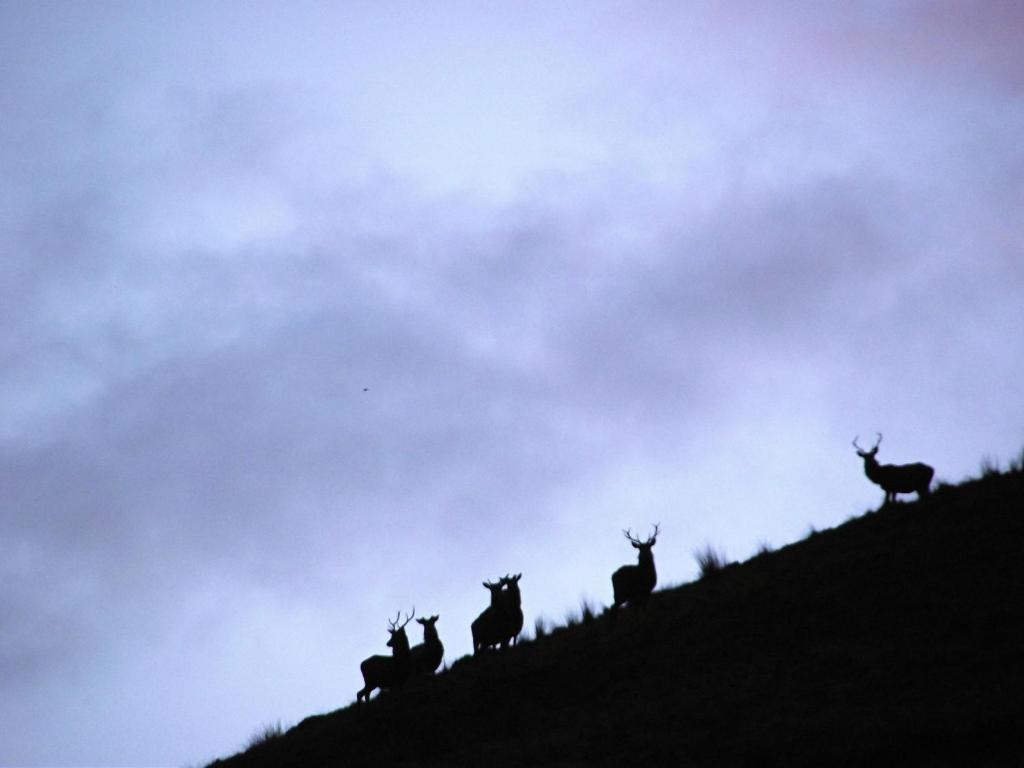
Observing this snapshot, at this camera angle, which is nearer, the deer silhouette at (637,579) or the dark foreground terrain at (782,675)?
the dark foreground terrain at (782,675)

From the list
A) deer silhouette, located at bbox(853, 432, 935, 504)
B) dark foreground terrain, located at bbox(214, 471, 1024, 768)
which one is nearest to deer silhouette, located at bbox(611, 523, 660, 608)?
dark foreground terrain, located at bbox(214, 471, 1024, 768)

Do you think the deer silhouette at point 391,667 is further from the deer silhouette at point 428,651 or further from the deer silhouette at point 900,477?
the deer silhouette at point 900,477

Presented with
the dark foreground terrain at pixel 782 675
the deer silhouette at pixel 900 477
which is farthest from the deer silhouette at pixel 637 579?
the deer silhouette at pixel 900 477

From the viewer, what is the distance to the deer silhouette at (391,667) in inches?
933

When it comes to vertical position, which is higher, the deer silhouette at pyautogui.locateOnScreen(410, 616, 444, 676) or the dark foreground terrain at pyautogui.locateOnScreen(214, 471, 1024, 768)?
the deer silhouette at pyautogui.locateOnScreen(410, 616, 444, 676)

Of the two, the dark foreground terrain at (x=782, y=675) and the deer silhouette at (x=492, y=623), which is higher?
the deer silhouette at (x=492, y=623)

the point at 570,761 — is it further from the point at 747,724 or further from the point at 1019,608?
the point at 1019,608

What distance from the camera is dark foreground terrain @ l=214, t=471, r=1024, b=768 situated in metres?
15.3

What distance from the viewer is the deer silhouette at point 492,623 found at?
24.6 metres

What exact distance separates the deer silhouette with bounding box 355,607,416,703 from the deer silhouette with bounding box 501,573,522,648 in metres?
2.03

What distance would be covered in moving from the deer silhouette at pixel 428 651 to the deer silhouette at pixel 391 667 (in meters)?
0.34

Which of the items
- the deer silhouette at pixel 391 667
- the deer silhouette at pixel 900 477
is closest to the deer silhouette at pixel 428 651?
the deer silhouette at pixel 391 667

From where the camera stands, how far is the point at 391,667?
79.0ft

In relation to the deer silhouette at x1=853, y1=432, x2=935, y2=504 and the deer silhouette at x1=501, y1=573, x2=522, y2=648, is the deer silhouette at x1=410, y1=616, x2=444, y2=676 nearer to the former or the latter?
the deer silhouette at x1=501, y1=573, x2=522, y2=648
